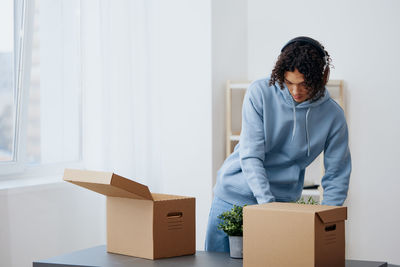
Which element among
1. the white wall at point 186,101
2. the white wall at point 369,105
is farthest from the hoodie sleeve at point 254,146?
the white wall at point 369,105

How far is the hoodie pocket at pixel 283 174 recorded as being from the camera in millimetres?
2166

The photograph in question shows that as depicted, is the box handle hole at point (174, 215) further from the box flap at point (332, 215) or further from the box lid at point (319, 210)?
the box flap at point (332, 215)

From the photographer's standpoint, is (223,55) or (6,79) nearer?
(6,79)

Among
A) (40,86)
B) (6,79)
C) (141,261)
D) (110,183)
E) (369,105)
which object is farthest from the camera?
(369,105)

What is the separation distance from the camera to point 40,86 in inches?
124

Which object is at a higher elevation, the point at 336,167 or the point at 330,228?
the point at 336,167

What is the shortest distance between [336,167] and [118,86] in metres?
1.51

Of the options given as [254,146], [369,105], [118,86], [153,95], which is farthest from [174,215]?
[369,105]

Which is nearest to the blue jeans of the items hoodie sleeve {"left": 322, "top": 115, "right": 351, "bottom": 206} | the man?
the man

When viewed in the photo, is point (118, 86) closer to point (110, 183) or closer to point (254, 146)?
point (254, 146)

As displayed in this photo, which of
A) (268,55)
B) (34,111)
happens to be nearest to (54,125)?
(34,111)

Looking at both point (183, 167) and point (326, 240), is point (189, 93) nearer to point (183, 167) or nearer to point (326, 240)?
point (183, 167)

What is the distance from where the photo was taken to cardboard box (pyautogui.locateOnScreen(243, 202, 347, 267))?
1.60 m

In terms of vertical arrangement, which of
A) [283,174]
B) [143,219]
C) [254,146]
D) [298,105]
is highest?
[298,105]
